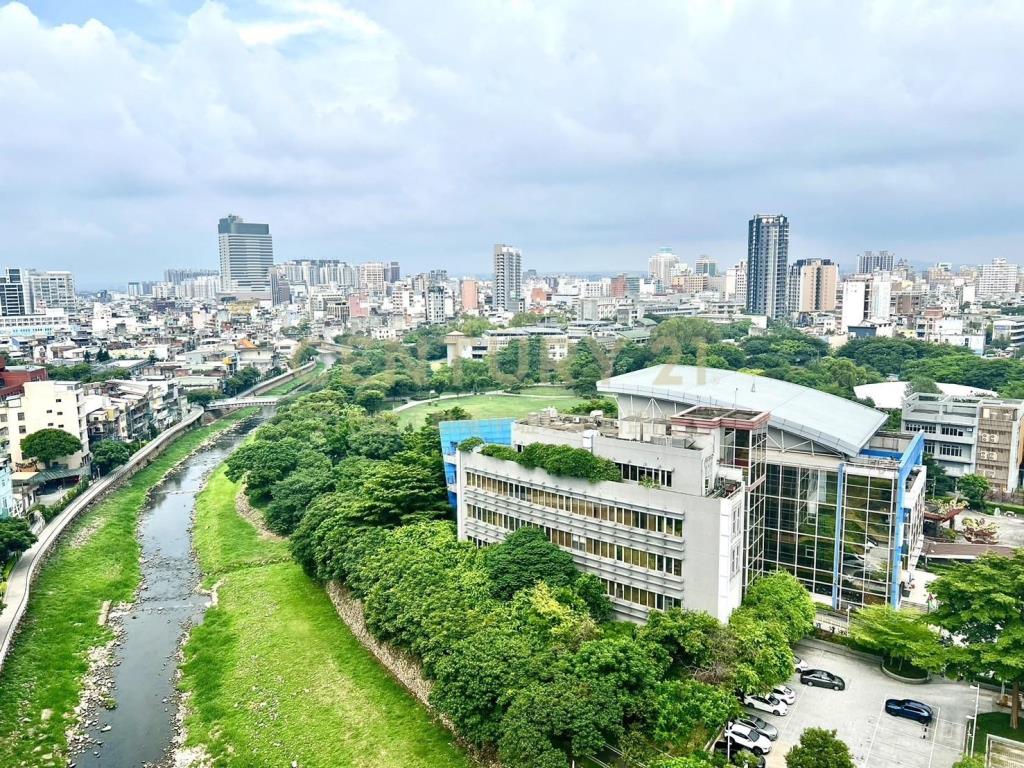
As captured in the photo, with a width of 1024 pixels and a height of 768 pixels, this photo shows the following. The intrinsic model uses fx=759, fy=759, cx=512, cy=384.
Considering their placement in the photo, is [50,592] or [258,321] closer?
[50,592]

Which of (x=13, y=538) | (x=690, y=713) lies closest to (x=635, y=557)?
(x=690, y=713)

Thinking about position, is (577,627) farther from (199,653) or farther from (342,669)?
(199,653)

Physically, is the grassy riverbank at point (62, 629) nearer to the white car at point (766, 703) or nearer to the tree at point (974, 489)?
the white car at point (766, 703)

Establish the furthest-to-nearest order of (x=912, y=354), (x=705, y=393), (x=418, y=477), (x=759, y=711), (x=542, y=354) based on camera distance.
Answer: (x=542, y=354)
(x=912, y=354)
(x=418, y=477)
(x=705, y=393)
(x=759, y=711)

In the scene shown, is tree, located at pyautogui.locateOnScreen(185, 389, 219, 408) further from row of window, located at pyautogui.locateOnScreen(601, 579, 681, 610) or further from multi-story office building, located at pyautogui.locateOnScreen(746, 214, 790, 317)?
multi-story office building, located at pyautogui.locateOnScreen(746, 214, 790, 317)

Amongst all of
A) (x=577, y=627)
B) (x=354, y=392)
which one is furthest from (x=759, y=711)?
(x=354, y=392)

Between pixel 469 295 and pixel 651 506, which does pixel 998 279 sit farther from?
pixel 651 506
